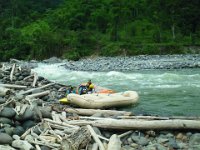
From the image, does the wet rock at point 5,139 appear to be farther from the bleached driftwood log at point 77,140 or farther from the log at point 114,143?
the log at point 114,143

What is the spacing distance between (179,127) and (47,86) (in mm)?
8873

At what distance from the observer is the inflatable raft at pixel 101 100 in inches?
474

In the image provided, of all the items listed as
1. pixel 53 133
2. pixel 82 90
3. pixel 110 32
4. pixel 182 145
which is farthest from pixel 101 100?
pixel 110 32

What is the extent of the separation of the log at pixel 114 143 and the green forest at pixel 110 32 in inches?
1468

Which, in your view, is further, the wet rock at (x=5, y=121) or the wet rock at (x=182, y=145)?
the wet rock at (x=5, y=121)

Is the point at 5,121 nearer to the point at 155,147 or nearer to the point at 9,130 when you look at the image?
the point at 9,130

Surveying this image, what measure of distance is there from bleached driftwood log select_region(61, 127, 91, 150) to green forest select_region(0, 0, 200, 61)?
37578mm

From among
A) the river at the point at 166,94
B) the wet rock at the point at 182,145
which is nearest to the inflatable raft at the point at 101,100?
the river at the point at 166,94

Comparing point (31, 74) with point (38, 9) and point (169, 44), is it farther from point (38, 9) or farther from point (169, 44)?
point (38, 9)

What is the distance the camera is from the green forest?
4704cm

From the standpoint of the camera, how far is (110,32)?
51438 mm

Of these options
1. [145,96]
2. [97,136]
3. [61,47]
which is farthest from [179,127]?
[61,47]

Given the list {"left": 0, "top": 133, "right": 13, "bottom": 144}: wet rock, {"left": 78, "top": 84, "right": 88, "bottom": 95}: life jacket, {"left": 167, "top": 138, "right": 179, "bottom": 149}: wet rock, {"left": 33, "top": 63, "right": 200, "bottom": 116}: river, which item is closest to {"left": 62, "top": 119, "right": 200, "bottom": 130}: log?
{"left": 167, "top": 138, "right": 179, "bottom": 149}: wet rock

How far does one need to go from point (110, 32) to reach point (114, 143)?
4439 cm
